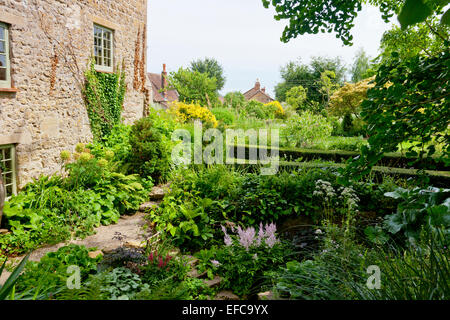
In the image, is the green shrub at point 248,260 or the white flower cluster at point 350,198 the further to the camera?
the white flower cluster at point 350,198

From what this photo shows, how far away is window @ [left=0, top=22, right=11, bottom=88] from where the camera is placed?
5051mm

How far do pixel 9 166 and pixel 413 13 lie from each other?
628 centimetres

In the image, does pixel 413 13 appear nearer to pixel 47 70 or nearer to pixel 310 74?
pixel 47 70

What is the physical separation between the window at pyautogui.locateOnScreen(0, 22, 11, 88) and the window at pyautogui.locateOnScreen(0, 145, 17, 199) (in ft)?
3.62

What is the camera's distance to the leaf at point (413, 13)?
723 mm

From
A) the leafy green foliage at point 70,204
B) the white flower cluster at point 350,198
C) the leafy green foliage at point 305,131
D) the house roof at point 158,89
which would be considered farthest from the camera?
the house roof at point 158,89

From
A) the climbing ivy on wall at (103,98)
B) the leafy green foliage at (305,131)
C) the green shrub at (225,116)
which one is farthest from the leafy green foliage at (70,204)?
the green shrub at (225,116)

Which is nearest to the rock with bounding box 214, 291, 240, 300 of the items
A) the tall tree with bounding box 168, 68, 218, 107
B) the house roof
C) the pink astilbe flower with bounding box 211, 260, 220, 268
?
the pink astilbe flower with bounding box 211, 260, 220, 268

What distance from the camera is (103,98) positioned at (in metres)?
7.52

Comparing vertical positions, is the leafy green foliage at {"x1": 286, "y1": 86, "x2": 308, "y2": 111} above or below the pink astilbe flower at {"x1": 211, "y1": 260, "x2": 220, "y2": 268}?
above

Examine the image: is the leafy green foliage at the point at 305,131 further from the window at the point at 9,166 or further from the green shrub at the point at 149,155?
the window at the point at 9,166

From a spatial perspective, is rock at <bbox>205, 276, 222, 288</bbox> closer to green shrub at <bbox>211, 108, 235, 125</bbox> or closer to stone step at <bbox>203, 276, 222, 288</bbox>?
stone step at <bbox>203, 276, 222, 288</bbox>

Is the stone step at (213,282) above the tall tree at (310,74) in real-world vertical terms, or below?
below

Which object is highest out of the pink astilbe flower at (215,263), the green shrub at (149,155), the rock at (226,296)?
the green shrub at (149,155)
